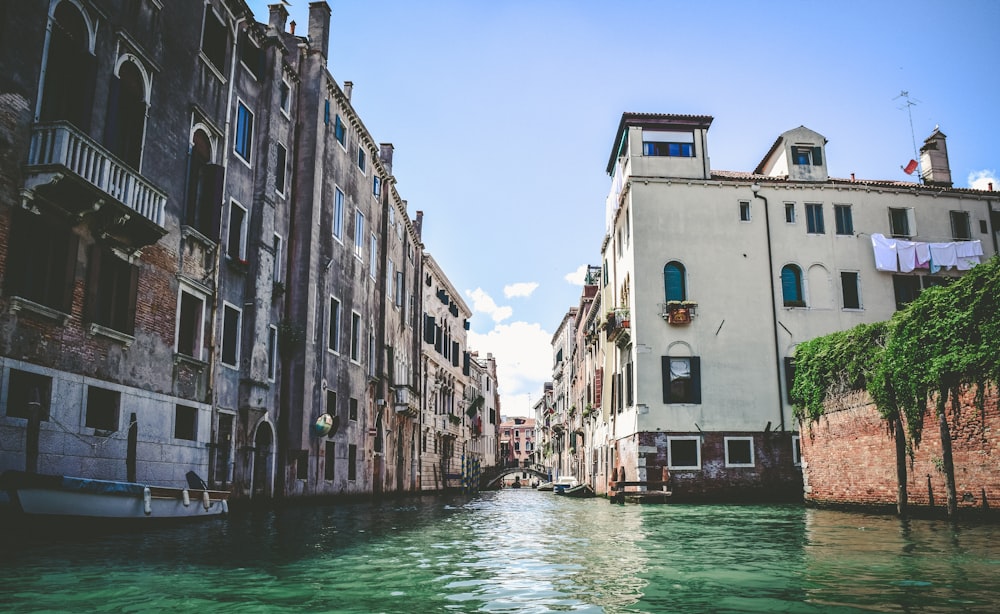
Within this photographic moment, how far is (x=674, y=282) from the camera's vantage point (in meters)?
26.9

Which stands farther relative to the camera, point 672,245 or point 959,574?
point 672,245

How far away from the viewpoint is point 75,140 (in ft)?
37.6

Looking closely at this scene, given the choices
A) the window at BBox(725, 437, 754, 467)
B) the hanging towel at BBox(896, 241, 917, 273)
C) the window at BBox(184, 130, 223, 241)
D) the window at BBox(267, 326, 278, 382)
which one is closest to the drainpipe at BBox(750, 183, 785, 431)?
the window at BBox(725, 437, 754, 467)

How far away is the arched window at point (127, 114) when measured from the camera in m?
13.0

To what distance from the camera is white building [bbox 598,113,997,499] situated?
25594mm

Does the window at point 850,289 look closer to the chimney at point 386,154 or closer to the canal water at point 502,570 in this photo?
the canal water at point 502,570

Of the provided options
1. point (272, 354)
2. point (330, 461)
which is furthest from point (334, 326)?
point (330, 461)

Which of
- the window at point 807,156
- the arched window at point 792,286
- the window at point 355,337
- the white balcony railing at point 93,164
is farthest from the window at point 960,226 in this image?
the white balcony railing at point 93,164

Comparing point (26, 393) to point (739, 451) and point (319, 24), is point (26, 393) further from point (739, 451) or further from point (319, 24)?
point (739, 451)

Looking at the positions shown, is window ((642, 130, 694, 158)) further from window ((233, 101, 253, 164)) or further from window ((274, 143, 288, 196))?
window ((233, 101, 253, 164))

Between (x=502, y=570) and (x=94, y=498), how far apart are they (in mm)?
6347

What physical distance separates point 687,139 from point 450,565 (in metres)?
23.2

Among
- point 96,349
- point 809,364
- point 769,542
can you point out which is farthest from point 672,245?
point 96,349

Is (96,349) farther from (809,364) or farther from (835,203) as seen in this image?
(835,203)
